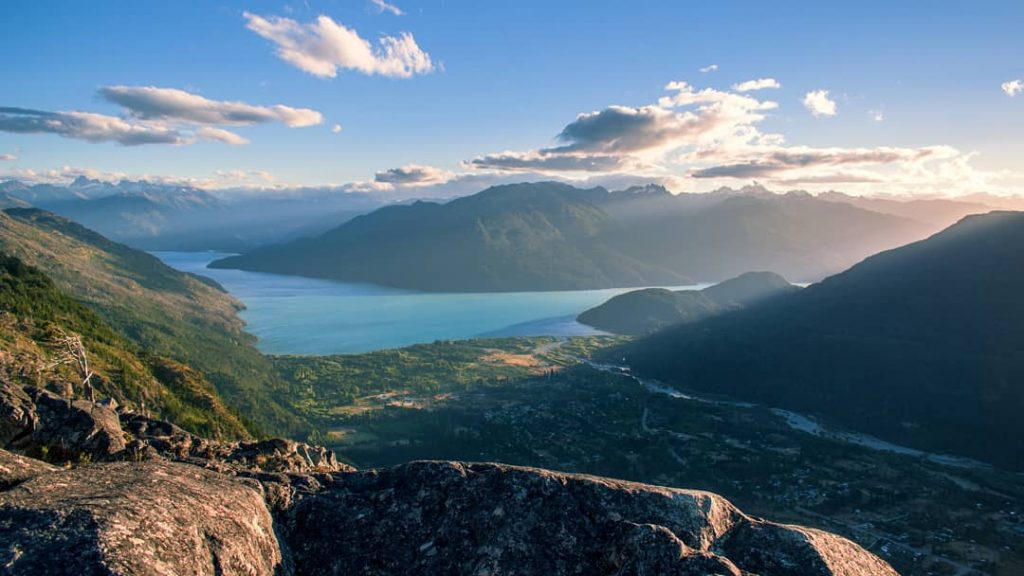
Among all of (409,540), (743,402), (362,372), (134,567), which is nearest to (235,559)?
(134,567)

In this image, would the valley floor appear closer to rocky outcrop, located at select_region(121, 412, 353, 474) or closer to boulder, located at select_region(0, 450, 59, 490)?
rocky outcrop, located at select_region(121, 412, 353, 474)

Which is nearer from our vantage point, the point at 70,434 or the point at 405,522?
the point at 405,522

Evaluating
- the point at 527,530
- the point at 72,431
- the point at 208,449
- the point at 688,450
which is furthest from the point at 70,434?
the point at 688,450

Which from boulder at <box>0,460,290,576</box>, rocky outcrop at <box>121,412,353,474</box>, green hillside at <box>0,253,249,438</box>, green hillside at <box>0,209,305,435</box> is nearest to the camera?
boulder at <box>0,460,290,576</box>

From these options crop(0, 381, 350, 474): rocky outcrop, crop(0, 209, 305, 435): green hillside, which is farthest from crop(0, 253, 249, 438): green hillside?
crop(0, 381, 350, 474): rocky outcrop

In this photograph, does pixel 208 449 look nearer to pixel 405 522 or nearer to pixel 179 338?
pixel 405 522

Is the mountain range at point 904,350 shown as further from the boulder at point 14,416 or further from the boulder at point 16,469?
the boulder at point 14,416

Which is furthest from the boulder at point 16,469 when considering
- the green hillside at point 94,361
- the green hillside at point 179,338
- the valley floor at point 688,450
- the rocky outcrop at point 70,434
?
the green hillside at point 179,338
